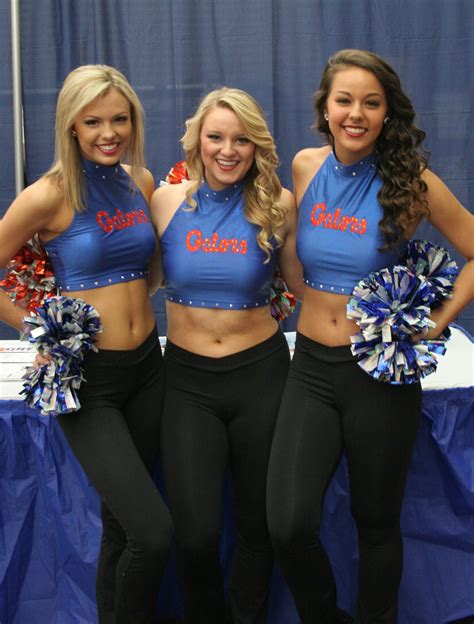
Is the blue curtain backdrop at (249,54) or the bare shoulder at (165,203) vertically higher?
the blue curtain backdrop at (249,54)

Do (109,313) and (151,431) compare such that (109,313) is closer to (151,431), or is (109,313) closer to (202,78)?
(151,431)

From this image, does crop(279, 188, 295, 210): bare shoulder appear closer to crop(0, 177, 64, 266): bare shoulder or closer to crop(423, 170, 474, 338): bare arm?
crop(423, 170, 474, 338): bare arm

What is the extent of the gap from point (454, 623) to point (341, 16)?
2929mm

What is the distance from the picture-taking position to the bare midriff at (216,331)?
242 centimetres

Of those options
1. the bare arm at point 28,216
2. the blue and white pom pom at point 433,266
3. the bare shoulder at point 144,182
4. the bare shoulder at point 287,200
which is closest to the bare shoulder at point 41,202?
the bare arm at point 28,216

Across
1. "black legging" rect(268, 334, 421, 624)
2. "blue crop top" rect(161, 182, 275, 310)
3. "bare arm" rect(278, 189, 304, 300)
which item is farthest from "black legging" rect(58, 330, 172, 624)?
"bare arm" rect(278, 189, 304, 300)

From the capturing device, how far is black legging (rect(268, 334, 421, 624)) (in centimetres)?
224

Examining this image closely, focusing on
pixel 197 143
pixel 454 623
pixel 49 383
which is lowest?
pixel 454 623

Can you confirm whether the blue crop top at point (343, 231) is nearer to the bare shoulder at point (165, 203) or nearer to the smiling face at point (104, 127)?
the bare shoulder at point (165, 203)

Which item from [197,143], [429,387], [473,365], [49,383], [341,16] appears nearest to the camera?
[49,383]

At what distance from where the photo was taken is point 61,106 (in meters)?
2.30

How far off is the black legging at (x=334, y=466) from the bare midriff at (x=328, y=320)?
0.03m

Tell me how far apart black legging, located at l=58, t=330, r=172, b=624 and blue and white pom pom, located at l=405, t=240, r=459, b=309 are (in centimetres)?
78

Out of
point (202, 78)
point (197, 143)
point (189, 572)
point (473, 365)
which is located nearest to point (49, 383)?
point (189, 572)
